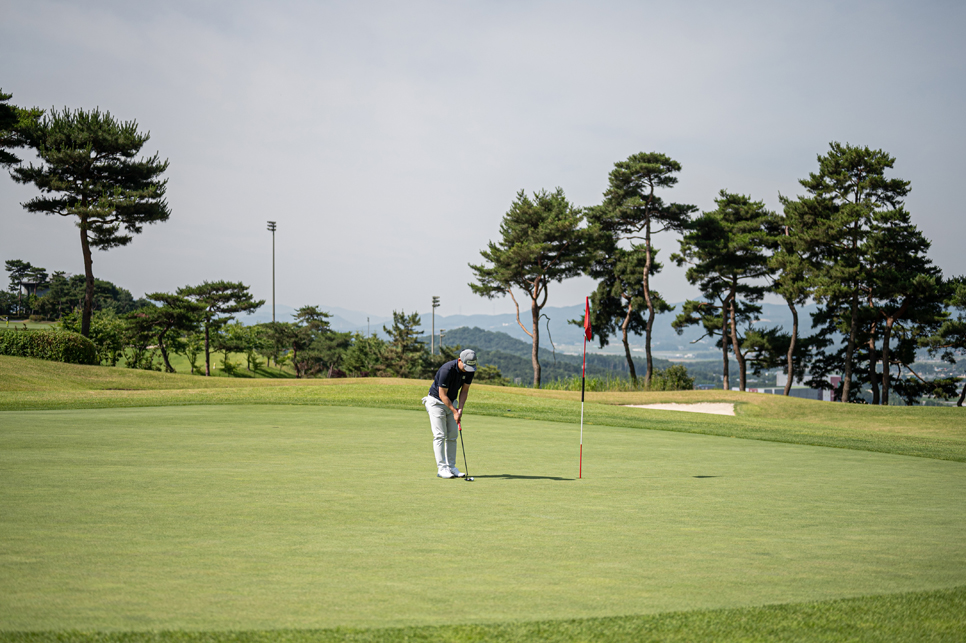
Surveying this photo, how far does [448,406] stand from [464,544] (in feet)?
11.8

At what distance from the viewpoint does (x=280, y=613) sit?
3428mm

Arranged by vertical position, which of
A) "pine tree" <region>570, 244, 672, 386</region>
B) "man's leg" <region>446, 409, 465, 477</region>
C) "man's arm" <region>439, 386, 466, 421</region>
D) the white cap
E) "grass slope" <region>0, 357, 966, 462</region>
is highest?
"pine tree" <region>570, 244, 672, 386</region>

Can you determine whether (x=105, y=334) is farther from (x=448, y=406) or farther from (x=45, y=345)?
(x=448, y=406)

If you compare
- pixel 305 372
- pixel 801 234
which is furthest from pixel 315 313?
pixel 801 234

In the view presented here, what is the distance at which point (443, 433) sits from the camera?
330 inches

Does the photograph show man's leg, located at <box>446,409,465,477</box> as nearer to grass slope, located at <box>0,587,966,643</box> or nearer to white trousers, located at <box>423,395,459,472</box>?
white trousers, located at <box>423,395,459,472</box>

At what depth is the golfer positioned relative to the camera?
830 cm

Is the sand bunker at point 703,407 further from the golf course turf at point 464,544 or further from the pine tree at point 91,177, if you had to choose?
the pine tree at point 91,177

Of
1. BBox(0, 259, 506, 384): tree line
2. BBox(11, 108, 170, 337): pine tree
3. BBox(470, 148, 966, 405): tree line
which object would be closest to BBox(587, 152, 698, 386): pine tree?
BBox(470, 148, 966, 405): tree line

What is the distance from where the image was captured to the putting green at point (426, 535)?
3.63 m

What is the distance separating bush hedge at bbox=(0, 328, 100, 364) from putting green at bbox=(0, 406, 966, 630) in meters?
22.5

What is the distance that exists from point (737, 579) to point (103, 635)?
3.79m

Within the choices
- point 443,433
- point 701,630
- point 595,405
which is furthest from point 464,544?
point 595,405

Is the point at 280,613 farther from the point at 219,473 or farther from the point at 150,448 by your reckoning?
the point at 150,448
